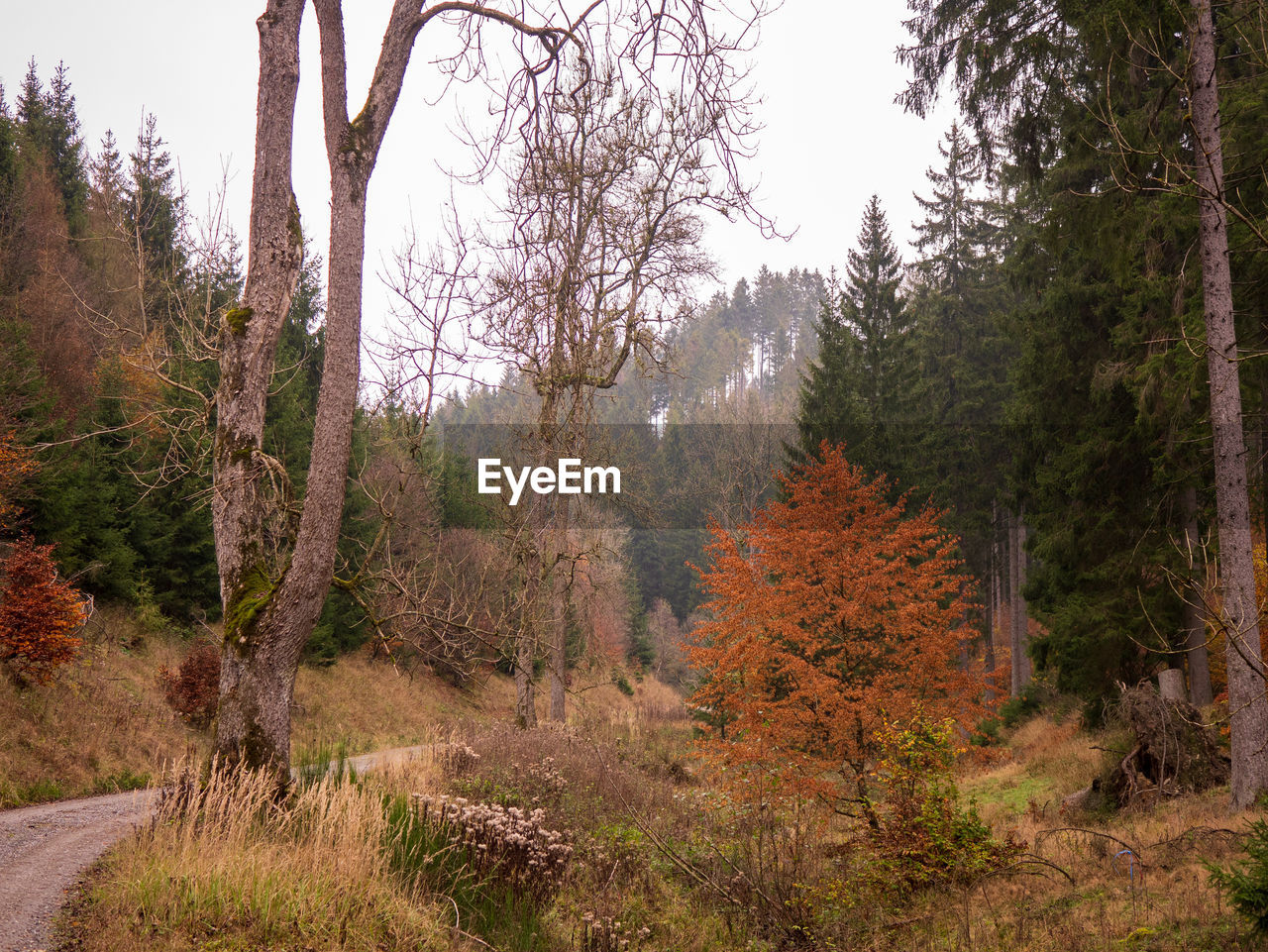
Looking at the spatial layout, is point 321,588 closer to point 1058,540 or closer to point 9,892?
point 9,892

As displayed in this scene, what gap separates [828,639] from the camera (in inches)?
485

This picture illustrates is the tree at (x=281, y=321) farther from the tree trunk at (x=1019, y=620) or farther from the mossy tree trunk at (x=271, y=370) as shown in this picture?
the tree trunk at (x=1019, y=620)

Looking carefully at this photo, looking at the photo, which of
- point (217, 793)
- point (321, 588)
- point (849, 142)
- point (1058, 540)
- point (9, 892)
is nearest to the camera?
point (9, 892)

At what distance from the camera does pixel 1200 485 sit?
38.6 ft

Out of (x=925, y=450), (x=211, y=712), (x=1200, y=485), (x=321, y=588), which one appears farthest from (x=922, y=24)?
(x=211, y=712)

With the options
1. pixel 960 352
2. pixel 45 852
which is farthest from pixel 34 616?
pixel 960 352

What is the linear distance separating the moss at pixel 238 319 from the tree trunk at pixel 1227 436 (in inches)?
378

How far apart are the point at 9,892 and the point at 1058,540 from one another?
47.6ft

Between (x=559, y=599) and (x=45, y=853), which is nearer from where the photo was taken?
(x=45, y=853)

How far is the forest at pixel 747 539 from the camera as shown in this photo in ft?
19.9

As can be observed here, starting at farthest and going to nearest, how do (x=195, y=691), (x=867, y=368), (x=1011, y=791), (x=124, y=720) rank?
(x=867, y=368) < (x=195, y=691) < (x=1011, y=791) < (x=124, y=720)

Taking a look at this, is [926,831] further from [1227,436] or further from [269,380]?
[269,380]

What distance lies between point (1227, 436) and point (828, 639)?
5892 mm

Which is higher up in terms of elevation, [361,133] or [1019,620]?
[361,133]
